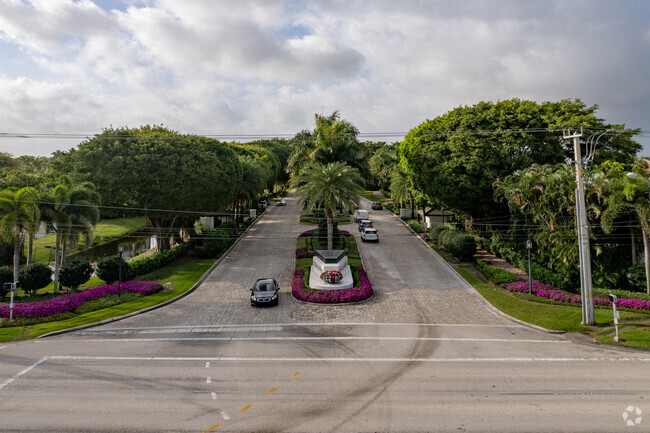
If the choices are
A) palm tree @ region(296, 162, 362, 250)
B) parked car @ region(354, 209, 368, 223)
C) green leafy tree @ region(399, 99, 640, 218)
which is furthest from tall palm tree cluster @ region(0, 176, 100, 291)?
parked car @ region(354, 209, 368, 223)

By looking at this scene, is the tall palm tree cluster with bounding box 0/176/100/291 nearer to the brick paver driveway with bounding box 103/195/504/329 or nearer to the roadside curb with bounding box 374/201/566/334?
the brick paver driveway with bounding box 103/195/504/329

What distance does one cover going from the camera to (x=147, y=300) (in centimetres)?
2595

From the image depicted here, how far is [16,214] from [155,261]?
1115 centimetres

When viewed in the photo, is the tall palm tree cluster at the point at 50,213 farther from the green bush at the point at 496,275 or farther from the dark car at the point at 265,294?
the green bush at the point at 496,275

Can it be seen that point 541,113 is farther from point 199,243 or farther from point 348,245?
point 199,243

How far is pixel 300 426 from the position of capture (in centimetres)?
1081

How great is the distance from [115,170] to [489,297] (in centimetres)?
3306

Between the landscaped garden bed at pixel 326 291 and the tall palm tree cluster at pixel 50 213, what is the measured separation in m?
16.5

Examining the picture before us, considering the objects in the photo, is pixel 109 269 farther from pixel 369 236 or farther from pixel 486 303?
pixel 486 303

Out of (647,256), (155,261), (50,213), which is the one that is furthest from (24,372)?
(647,256)

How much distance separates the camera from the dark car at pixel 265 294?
80.5ft

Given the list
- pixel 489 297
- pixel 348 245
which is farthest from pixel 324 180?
pixel 489 297

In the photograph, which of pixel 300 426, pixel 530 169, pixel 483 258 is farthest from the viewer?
pixel 483 258

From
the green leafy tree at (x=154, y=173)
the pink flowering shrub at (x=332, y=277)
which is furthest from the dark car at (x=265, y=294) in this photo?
the green leafy tree at (x=154, y=173)
